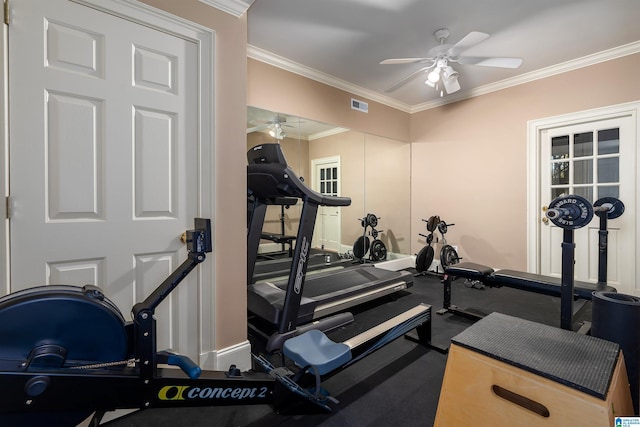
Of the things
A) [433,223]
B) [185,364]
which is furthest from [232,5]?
[433,223]

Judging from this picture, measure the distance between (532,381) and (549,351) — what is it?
22cm

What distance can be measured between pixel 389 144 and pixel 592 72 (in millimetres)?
2585

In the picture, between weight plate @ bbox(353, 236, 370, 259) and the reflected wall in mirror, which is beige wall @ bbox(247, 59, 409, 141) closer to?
the reflected wall in mirror

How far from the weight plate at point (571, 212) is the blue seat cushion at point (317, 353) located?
1.63 metres

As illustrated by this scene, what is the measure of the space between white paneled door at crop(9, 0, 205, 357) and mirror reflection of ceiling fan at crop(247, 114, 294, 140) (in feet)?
Answer: 5.20

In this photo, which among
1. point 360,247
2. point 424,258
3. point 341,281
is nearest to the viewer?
point 341,281

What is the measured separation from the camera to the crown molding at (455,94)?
10.4 feet

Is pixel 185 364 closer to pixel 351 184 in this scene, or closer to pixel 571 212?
pixel 571 212

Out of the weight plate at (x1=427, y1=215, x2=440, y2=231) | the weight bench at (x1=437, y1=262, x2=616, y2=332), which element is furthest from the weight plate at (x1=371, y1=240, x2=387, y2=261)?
the weight bench at (x1=437, y1=262, x2=616, y2=332)

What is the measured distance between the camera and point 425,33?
2.84 m

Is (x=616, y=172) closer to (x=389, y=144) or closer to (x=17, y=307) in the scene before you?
(x=389, y=144)

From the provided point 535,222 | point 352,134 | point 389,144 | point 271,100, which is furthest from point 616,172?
point 271,100

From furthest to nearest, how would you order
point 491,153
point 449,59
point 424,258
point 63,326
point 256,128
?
point 424,258, point 491,153, point 256,128, point 449,59, point 63,326

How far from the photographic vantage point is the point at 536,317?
2920mm
